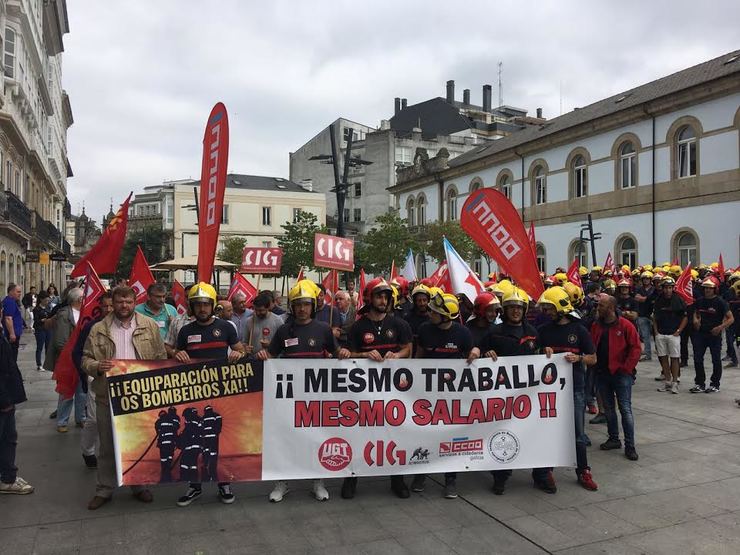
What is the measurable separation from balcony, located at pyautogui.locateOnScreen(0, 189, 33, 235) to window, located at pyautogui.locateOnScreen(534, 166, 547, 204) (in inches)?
1020

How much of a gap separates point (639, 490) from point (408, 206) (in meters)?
45.7

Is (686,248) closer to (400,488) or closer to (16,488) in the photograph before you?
(400,488)

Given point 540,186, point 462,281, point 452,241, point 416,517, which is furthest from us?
point 540,186

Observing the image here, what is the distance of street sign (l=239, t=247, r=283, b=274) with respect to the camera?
1425 cm

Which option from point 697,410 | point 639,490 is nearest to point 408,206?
point 697,410

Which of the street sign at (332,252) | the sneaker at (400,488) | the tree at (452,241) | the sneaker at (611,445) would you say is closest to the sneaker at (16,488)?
the sneaker at (400,488)

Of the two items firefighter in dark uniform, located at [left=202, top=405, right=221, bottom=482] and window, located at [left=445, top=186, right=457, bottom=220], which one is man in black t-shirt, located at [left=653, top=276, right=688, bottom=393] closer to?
firefighter in dark uniform, located at [left=202, top=405, right=221, bottom=482]

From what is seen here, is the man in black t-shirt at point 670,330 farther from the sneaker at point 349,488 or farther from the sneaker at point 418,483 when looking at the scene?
the sneaker at point 349,488

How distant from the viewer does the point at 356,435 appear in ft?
17.9

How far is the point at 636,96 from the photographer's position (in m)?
31.4

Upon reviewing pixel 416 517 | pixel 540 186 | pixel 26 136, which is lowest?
pixel 416 517

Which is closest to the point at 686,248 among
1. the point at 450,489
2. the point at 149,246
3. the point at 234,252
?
the point at 450,489

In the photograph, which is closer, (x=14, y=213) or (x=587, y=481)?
(x=587, y=481)

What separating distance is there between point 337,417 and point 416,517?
3.47 ft
